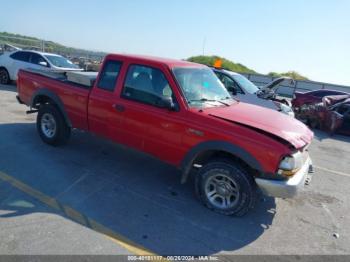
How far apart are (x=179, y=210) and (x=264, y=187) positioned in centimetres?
114

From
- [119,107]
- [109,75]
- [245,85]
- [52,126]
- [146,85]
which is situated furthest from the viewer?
[245,85]

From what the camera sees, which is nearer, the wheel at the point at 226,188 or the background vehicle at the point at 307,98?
the wheel at the point at 226,188

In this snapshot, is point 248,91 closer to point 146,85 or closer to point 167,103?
point 146,85

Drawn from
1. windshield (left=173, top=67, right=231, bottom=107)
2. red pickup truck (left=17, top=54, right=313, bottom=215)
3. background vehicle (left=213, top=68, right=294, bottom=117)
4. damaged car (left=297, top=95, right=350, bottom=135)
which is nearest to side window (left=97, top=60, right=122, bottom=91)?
red pickup truck (left=17, top=54, right=313, bottom=215)

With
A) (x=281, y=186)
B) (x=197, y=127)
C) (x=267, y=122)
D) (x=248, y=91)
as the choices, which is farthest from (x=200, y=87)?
(x=248, y=91)

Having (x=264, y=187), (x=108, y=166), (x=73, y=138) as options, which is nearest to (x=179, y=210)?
(x=264, y=187)

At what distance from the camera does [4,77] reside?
13.5 metres

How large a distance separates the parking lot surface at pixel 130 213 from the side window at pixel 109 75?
1375 millimetres

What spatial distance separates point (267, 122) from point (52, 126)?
157 inches

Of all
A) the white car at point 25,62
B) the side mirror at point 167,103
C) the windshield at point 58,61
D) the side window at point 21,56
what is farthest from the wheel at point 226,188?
the side window at point 21,56

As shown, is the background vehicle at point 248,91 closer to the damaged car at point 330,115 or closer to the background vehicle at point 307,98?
the damaged car at point 330,115

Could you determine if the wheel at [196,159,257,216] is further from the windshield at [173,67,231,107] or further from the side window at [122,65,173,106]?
the side window at [122,65,173,106]

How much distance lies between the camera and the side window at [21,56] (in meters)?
12.8

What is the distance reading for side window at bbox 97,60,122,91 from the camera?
16.4ft
